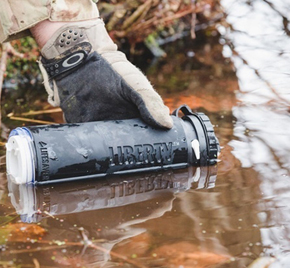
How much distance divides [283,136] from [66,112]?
920 mm

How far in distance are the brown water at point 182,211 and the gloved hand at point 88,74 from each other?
318 millimetres

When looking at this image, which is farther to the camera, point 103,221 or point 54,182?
point 54,182

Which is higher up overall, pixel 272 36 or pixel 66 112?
pixel 66 112

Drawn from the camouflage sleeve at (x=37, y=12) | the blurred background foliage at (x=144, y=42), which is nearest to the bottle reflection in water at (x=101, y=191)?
the camouflage sleeve at (x=37, y=12)

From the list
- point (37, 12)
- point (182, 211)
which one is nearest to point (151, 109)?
point (182, 211)

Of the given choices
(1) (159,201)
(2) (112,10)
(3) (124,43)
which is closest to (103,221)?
(1) (159,201)

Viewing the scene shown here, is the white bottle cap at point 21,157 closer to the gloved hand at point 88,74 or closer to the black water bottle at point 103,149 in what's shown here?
the black water bottle at point 103,149

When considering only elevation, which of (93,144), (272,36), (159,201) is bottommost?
(272,36)

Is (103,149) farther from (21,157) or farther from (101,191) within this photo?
(21,157)

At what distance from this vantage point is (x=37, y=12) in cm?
216

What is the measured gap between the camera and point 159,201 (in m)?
1.75

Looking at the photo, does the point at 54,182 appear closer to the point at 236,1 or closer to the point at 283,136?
the point at 283,136

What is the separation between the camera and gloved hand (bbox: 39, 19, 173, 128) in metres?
2.07

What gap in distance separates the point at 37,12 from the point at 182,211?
3.38ft
